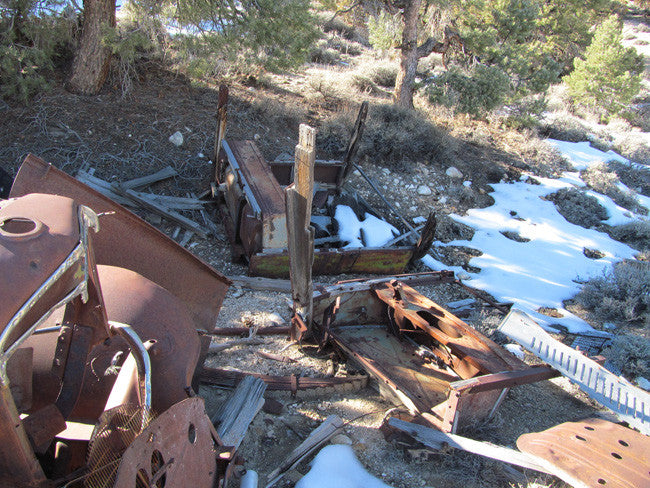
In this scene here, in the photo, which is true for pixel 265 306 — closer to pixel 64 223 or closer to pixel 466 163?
pixel 64 223

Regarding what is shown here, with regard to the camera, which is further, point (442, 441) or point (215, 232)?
point (215, 232)

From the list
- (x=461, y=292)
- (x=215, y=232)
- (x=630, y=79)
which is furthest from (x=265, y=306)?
(x=630, y=79)

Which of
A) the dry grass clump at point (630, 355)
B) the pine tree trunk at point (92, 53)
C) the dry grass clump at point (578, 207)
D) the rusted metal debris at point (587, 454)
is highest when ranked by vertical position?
the pine tree trunk at point (92, 53)

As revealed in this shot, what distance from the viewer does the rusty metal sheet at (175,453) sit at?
6.51 feet

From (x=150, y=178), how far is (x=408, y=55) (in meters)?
7.33

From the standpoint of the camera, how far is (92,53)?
9195 millimetres

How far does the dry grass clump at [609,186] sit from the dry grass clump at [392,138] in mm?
3784

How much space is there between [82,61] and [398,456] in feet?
30.1

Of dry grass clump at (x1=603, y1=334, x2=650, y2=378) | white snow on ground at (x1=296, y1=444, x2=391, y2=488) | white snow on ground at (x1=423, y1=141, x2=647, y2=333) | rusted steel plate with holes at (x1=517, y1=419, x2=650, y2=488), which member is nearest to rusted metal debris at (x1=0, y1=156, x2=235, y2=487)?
white snow on ground at (x1=296, y1=444, x2=391, y2=488)

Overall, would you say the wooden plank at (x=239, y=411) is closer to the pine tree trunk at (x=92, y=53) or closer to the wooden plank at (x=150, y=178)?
the wooden plank at (x=150, y=178)

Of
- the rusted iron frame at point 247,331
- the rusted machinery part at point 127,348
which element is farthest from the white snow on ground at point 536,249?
the rusted machinery part at point 127,348

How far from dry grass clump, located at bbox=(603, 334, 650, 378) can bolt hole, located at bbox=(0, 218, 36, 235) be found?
6520 mm

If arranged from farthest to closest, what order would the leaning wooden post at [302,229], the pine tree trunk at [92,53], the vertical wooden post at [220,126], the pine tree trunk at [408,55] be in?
the pine tree trunk at [408,55] < the pine tree trunk at [92,53] < the vertical wooden post at [220,126] < the leaning wooden post at [302,229]

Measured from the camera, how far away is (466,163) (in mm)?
11914
